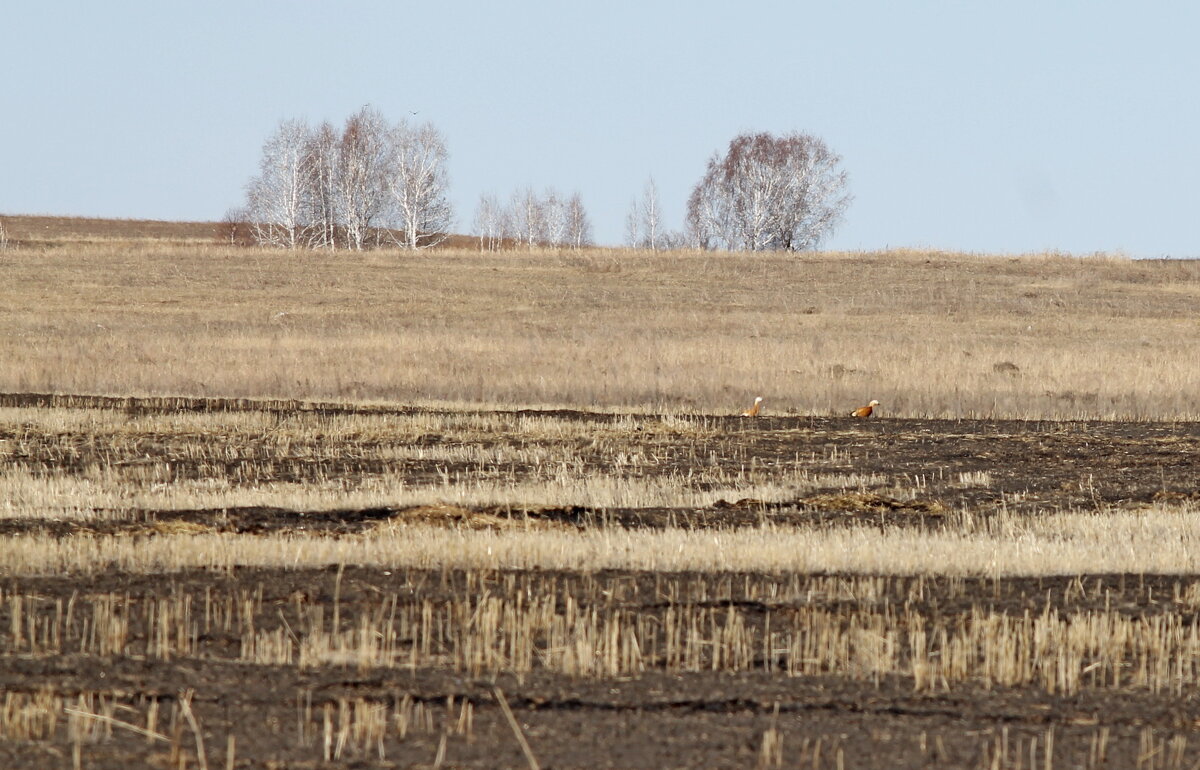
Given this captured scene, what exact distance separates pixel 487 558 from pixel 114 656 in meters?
3.17

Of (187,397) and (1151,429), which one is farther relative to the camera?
(187,397)

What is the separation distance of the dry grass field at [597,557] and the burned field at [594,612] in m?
0.03

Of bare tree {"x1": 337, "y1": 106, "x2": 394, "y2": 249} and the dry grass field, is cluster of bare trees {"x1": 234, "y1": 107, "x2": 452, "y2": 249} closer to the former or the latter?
bare tree {"x1": 337, "y1": 106, "x2": 394, "y2": 249}

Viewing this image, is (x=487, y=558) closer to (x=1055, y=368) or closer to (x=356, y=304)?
(x=1055, y=368)

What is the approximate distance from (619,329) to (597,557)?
945 inches

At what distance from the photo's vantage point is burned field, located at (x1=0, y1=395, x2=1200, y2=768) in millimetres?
6176

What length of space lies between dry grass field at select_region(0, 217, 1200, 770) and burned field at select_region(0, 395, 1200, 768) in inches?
1.2

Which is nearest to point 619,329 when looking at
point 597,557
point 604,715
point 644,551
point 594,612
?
point 644,551

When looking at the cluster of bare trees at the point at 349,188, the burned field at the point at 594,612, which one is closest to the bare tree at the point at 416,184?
the cluster of bare trees at the point at 349,188

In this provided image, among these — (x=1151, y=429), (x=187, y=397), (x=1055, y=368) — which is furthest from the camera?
(x=1055, y=368)

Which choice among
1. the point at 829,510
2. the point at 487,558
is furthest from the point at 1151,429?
the point at 487,558

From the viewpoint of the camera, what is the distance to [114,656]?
735 cm

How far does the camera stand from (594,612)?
8008 mm

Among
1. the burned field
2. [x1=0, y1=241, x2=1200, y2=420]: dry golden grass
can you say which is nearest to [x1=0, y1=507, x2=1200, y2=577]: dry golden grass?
the burned field
